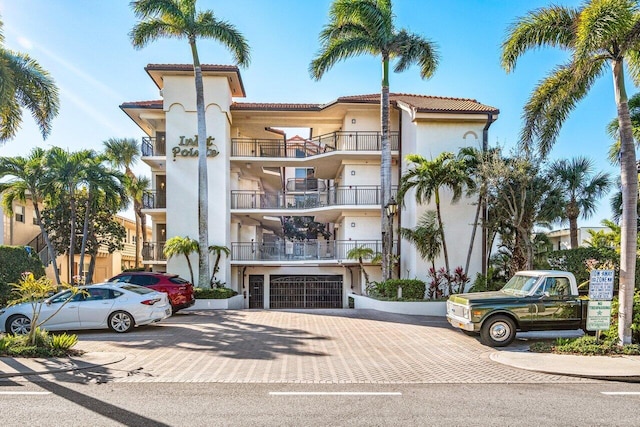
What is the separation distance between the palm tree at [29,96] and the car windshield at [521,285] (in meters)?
17.1

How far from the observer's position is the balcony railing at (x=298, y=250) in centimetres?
2405

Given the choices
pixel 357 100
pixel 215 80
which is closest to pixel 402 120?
pixel 357 100

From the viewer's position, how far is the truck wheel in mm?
10602

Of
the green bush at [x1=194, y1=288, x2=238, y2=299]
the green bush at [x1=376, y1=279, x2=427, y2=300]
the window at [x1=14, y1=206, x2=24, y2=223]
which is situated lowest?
the green bush at [x1=194, y1=288, x2=238, y2=299]

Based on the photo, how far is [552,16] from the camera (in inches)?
441

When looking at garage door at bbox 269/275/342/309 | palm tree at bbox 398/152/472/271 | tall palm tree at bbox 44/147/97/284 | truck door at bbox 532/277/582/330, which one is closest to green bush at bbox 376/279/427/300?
palm tree at bbox 398/152/472/271

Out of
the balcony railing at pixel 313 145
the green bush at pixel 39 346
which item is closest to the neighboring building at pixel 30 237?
the balcony railing at pixel 313 145

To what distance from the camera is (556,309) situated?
10602 mm

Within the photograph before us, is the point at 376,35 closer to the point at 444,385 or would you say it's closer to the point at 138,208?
the point at 444,385

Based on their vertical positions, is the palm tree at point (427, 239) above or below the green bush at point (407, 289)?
above

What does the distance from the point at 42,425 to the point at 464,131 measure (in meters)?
20.4

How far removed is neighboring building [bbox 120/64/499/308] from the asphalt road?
1410cm

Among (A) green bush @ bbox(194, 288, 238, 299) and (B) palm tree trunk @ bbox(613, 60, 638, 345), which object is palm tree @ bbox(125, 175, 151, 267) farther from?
(B) palm tree trunk @ bbox(613, 60, 638, 345)

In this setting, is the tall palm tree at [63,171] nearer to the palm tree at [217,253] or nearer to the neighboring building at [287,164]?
the neighboring building at [287,164]
